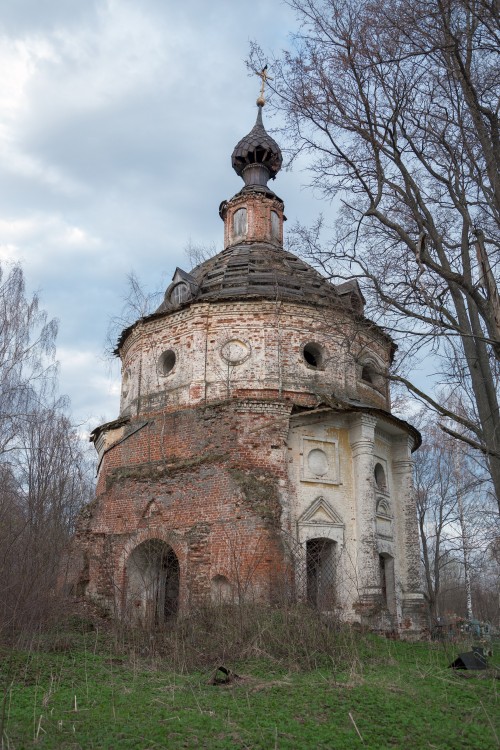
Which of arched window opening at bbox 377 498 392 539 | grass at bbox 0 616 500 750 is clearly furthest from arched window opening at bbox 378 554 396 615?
grass at bbox 0 616 500 750

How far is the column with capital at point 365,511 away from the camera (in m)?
13.2

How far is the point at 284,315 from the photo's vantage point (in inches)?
611

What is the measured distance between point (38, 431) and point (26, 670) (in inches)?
393

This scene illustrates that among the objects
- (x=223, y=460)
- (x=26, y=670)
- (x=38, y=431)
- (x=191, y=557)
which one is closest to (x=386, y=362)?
(x=223, y=460)

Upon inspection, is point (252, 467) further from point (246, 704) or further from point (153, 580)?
point (246, 704)

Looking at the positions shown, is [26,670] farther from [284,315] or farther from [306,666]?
[284,315]

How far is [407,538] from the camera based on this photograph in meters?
15.6

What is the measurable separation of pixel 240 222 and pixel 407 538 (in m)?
10.8

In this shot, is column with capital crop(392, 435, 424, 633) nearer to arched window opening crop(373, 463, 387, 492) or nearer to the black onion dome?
arched window opening crop(373, 463, 387, 492)

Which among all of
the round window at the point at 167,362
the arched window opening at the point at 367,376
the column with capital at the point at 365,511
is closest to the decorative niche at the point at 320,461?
the column with capital at the point at 365,511

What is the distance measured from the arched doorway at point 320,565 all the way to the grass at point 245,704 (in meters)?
3.75

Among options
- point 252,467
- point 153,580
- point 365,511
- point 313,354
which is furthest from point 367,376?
point 153,580

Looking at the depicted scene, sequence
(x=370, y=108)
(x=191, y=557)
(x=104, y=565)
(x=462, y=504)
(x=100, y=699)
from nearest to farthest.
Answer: (x=100, y=699), (x=370, y=108), (x=191, y=557), (x=104, y=565), (x=462, y=504)

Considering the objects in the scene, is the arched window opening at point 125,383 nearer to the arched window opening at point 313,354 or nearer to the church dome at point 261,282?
the church dome at point 261,282
